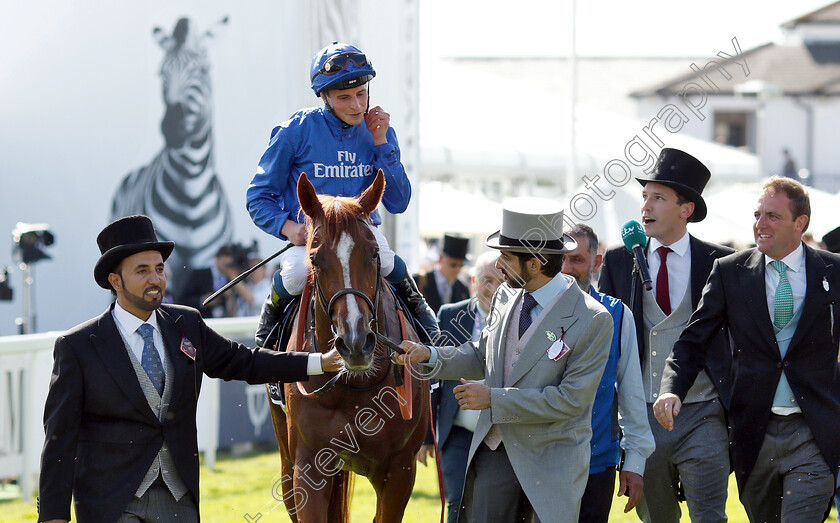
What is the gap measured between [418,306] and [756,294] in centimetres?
170

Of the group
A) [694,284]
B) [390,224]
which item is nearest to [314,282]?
[694,284]

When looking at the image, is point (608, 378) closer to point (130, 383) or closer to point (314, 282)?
point (314, 282)

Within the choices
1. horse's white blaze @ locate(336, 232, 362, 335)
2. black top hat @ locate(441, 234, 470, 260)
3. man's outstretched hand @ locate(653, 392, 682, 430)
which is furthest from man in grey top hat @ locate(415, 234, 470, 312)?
horse's white blaze @ locate(336, 232, 362, 335)

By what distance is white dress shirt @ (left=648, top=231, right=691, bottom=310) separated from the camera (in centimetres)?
554

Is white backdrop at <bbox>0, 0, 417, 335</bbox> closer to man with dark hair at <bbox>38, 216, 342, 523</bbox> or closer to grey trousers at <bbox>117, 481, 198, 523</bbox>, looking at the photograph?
man with dark hair at <bbox>38, 216, 342, 523</bbox>

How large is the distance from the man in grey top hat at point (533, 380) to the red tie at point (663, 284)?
137 centimetres

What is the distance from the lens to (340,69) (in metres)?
5.14

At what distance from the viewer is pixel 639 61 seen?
47.4 metres

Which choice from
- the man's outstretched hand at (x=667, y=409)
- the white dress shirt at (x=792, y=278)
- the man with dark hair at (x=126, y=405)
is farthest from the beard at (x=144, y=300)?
the white dress shirt at (x=792, y=278)

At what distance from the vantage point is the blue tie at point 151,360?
4.20 metres

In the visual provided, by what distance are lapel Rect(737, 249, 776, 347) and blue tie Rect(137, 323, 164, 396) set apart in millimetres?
2791

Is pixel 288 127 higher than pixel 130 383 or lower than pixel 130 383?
higher

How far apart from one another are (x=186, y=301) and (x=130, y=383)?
5.86 meters

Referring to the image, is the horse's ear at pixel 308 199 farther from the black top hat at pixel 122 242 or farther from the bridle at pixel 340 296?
the black top hat at pixel 122 242
